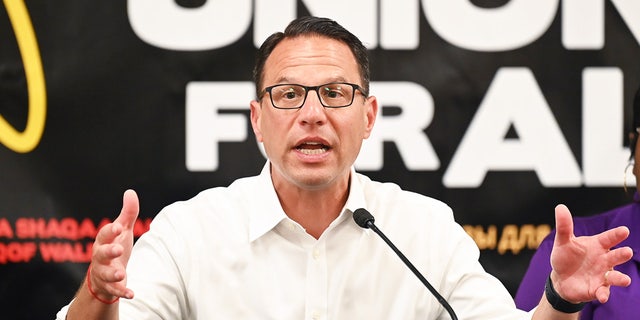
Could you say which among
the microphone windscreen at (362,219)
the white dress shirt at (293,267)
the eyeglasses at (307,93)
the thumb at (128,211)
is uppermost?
the eyeglasses at (307,93)

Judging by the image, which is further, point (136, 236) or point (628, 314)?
point (136, 236)

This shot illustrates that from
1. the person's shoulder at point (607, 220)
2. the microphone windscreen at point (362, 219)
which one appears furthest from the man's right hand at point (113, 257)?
the person's shoulder at point (607, 220)

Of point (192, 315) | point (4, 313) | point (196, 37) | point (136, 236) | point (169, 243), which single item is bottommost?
point (4, 313)

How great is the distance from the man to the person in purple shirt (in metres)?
0.51

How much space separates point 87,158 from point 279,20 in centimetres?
79

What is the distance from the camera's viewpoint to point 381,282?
2.07 meters

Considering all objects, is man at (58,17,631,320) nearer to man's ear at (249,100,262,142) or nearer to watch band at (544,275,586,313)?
man's ear at (249,100,262,142)

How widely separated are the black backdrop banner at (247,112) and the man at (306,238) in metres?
0.73

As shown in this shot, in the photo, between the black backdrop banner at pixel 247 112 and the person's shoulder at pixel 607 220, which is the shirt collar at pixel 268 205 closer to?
the black backdrop banner at pixel 247 112

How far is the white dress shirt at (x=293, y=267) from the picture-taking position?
2.00m

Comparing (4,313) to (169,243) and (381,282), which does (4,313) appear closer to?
(169,243)

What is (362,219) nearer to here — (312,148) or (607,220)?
(312,148)

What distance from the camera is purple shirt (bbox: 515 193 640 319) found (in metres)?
2.46

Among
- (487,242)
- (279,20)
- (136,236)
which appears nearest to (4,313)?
(136,236)
